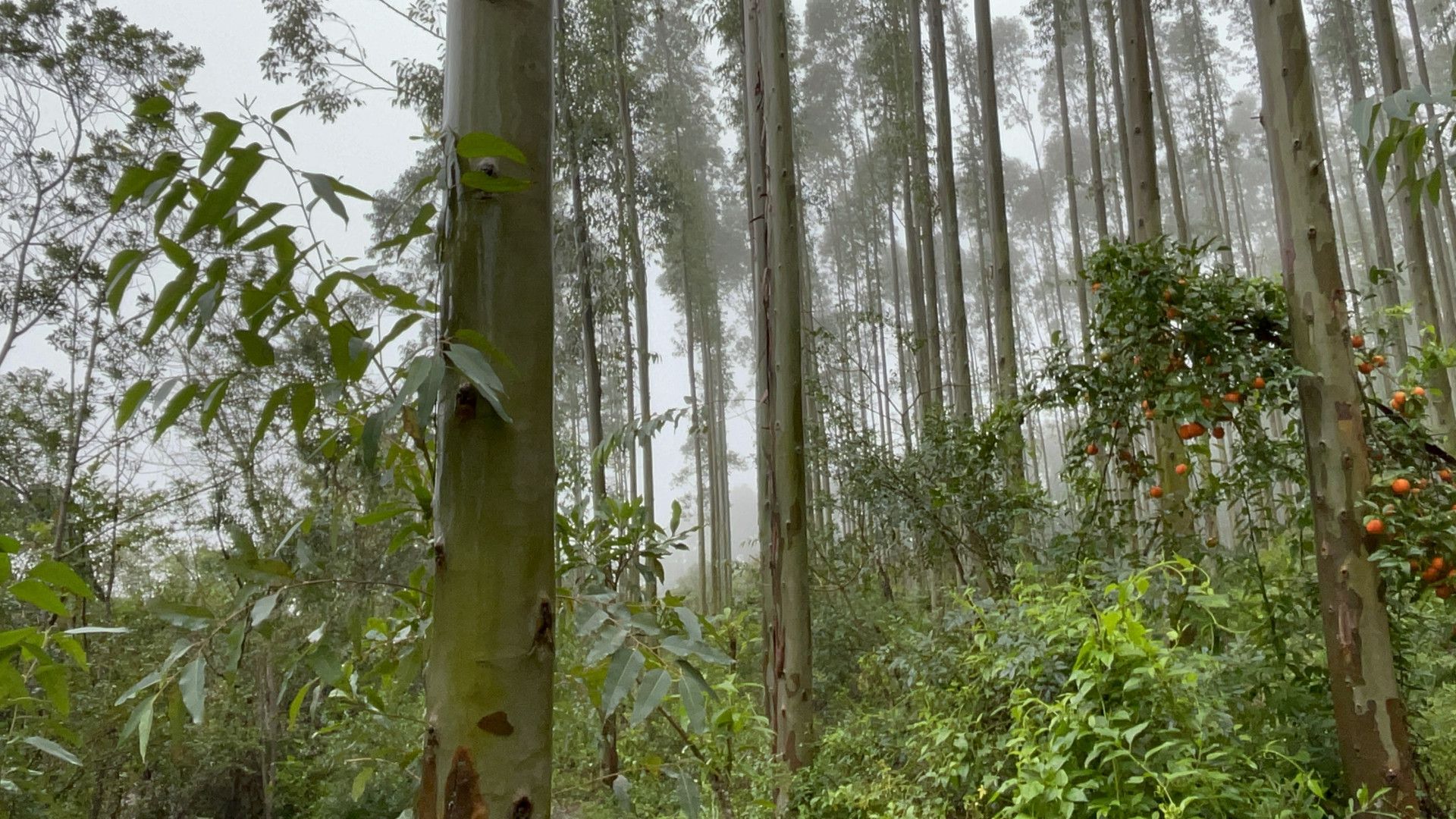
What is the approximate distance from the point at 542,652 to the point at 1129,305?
7.24 ft

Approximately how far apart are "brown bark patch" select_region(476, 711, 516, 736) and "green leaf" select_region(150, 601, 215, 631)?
9.7 inches

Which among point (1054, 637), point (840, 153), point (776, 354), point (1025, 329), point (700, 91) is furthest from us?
point (1025, 329)

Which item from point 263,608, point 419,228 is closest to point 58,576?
point 263,608

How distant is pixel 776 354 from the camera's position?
2736mm

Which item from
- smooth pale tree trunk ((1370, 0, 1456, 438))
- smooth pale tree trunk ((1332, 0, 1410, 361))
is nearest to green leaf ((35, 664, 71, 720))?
smooth pale tree trunk ((1370, 0, 1456, 438))

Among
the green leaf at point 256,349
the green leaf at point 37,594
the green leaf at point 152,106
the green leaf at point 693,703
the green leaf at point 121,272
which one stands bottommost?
the green leaf at point 693,703

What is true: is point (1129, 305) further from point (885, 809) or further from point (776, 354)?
point (885, 809)

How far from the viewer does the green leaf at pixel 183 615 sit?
57 centimetres

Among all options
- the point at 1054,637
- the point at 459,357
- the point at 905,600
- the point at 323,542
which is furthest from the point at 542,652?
the point at 905,600

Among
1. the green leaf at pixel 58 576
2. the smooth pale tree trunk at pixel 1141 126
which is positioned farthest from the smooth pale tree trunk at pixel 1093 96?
the green leaf at pixel 58 576

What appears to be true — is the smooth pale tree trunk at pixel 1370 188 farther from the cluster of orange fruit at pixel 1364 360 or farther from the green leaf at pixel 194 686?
the green leaf at pixel 194 686

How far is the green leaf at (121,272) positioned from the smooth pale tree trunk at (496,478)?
0.18 meters

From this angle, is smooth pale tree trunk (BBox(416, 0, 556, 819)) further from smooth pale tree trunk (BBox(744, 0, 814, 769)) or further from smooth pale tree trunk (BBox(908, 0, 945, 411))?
smooth pale tree trunk (BBox(908, 0, 945, 411))

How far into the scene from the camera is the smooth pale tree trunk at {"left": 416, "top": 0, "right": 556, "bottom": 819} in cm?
48
